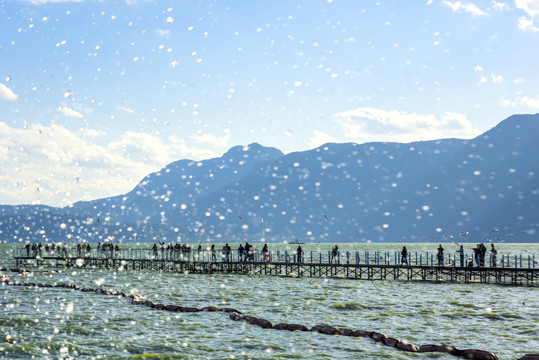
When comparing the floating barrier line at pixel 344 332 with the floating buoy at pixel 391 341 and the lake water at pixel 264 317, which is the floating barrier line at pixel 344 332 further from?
the lake water at pixel 264 317

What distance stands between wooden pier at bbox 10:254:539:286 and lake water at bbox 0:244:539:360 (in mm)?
6208

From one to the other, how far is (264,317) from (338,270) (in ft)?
132

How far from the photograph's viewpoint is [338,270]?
68750mm

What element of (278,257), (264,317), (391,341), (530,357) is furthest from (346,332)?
(278,257)

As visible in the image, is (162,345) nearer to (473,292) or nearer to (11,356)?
(11,356)

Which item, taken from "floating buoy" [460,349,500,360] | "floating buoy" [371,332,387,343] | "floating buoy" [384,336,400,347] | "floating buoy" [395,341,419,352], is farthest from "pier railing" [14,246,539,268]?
"floating buoy" [460,349,500,360]

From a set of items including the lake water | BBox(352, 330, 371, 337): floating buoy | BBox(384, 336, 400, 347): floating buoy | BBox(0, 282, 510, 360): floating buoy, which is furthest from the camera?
BBox(352, 330, 371, 337): floating buoy

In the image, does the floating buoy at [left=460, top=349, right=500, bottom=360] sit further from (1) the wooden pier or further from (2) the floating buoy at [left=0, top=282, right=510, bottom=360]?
(1) the wooden pier

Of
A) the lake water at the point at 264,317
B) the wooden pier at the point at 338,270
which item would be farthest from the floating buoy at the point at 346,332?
the wooden pier at the point at 338,270

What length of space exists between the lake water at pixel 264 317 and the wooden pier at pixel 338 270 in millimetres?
6208

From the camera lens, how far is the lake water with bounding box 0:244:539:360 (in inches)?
854

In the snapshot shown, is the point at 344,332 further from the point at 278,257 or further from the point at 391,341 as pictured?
the point at 278,257

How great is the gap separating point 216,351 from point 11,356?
825 cm

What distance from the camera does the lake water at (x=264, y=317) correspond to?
21.7 m
